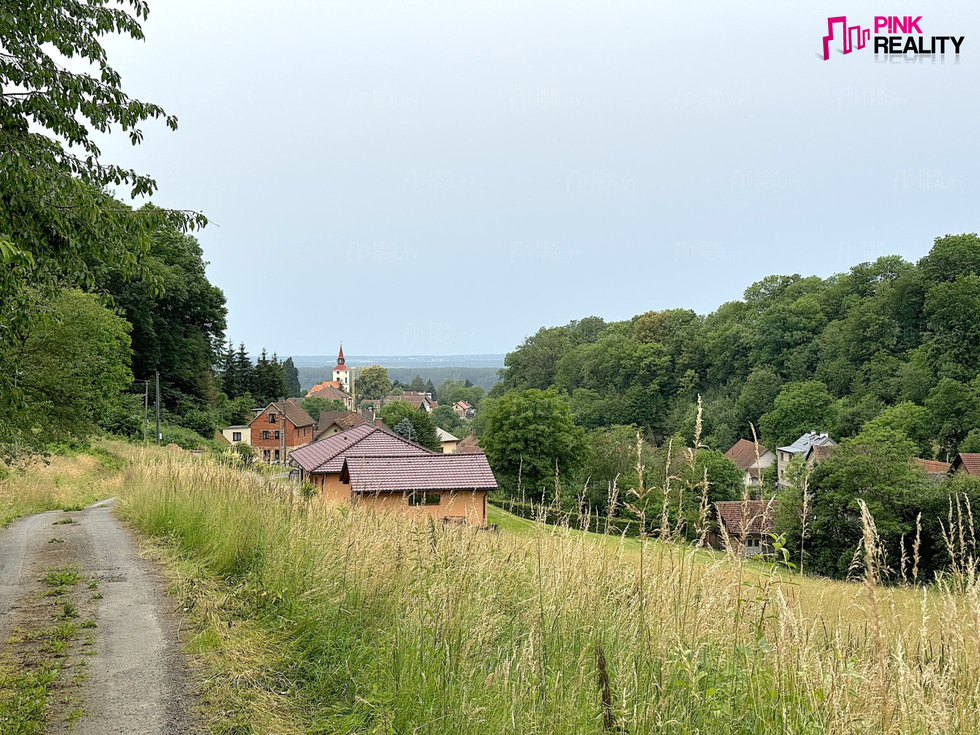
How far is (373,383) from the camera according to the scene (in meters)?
171

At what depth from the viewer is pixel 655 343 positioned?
97.9 meters

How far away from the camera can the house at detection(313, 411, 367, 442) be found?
68.9 meters

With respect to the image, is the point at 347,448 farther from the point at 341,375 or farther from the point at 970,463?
the point at 341,375

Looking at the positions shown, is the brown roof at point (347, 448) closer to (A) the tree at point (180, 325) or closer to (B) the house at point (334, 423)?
(A) the tree at point (180, 325)

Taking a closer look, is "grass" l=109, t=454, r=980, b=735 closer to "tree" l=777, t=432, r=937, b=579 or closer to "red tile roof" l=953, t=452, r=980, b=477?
"tree" l=777, t=432, r=937, b=579

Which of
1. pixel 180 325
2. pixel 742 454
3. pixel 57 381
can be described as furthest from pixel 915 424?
pixel 57 381

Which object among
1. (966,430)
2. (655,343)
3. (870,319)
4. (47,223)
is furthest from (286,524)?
(655,343)

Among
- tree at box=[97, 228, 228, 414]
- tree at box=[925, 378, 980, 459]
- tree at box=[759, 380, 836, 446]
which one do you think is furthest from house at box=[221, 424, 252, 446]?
tree at box=[925, 378, 980, 459]

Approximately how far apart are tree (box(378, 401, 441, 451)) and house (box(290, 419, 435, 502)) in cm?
2912

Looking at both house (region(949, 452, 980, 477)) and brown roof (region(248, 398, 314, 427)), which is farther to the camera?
brown roof (region(248, 398, 314, 427))

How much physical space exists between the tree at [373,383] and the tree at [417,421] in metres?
103

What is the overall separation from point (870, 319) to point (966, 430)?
17378 mm

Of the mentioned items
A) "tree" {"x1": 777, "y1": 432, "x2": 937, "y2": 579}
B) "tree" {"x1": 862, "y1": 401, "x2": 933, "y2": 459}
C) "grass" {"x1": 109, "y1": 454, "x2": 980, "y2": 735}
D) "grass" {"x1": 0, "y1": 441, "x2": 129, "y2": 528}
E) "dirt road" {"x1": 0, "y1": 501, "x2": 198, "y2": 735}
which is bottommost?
"tree" {"x1": 777, "y1": 432, "x2": 937, "y2": 579}

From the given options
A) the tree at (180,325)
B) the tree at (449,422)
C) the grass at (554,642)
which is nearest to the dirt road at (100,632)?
the grass at (554,642)
